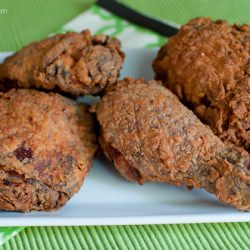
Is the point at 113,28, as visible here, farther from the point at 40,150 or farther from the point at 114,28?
the point at 40,150

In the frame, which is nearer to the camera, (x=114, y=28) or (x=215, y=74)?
(x=215, y=74)

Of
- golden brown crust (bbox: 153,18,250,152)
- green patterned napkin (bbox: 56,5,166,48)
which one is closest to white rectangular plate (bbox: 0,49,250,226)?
golden brown crust (bbox: 153,18,250,152)

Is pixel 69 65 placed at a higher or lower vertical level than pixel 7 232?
higher

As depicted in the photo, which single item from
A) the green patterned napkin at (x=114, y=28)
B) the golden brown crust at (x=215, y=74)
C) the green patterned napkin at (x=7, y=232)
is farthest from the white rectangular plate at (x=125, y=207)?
the green patterned napkin at (x=114, y=28)

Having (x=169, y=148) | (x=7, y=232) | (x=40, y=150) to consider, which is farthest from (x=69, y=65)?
(x=7, y=232)

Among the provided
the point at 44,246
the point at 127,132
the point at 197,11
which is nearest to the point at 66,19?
the point at 197,11

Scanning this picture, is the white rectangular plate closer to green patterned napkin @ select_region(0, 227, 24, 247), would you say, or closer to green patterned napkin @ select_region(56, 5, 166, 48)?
green patterned napkin @ select_region(0, 227, 24, 247)
